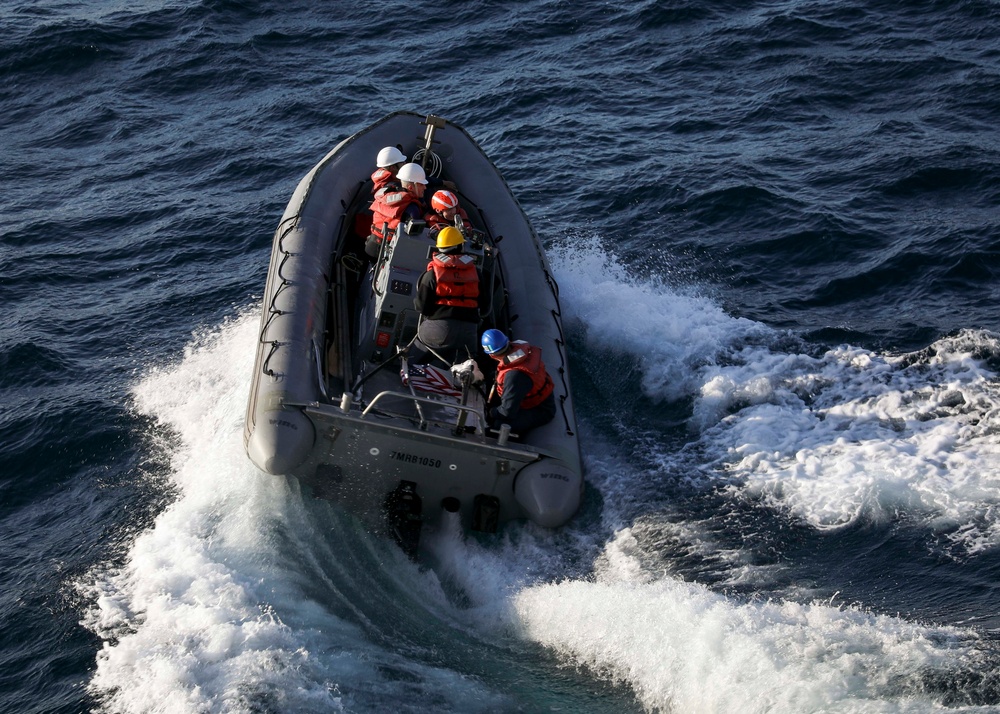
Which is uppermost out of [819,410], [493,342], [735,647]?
[493,342]

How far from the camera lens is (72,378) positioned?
12000 millimetres

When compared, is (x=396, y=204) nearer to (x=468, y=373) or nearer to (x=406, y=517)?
(x=468, y=373)

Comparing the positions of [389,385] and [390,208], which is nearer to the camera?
[389,385]

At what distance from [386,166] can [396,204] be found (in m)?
1.17

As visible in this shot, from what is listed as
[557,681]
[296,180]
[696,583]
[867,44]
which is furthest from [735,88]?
[557,681]

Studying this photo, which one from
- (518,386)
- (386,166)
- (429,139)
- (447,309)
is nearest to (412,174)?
(386,166)

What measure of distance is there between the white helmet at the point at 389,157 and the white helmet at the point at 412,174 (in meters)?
0.59

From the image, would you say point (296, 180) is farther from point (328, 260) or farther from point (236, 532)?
point (236, 532)

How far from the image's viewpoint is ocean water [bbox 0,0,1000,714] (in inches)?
305

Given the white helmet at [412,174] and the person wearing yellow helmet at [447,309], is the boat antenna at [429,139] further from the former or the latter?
the person wearing yellow helmet at [447,309]

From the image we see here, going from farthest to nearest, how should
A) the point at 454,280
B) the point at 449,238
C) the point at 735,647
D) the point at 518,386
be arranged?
the point at 449,238, the point at 454,280, the point at 518,386, the point at 735,647

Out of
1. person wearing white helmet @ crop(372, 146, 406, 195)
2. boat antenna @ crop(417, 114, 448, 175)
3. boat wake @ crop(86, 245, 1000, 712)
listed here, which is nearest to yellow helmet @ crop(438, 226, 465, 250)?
boat wake @ crop(86, 245, 1000, 712)

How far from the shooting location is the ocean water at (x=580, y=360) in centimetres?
776

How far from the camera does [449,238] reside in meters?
10.2
